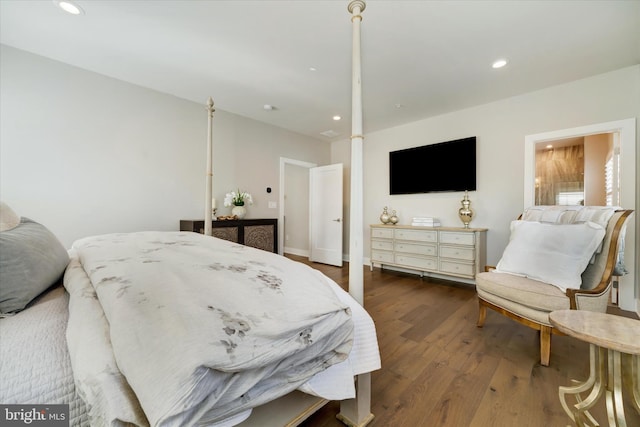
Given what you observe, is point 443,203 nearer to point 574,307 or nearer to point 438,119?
point 438,119

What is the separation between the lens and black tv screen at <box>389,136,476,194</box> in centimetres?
359

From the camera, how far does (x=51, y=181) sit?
2.49 metres

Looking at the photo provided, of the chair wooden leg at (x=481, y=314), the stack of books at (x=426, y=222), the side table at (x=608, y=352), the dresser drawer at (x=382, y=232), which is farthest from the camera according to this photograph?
the dresser drawer at (x=382, y=232)

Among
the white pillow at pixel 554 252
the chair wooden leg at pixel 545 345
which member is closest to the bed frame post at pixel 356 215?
the chair wooden leg at pixel 545 345

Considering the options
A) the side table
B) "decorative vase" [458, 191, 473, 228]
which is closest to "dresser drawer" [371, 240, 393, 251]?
"decorative vase" [458, 191, 473, 228]

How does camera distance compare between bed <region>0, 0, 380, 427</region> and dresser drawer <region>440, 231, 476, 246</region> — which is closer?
bed <region>0, 0, 380, 427</region>

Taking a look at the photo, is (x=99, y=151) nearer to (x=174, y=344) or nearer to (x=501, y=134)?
(x=174, y=344)

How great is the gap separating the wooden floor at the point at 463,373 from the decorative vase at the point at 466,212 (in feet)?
4.40

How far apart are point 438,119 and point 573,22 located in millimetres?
1943

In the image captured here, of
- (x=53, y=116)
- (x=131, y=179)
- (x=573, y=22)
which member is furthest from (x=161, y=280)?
(x=573, y=22)

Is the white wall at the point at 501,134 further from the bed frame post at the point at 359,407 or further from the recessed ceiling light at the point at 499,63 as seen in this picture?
the bed frame post at the point at 359,407

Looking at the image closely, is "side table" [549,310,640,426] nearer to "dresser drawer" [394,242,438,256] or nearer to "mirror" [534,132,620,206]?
"dresser drawer" [394,242,438,256]

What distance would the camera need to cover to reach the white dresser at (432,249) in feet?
10.6

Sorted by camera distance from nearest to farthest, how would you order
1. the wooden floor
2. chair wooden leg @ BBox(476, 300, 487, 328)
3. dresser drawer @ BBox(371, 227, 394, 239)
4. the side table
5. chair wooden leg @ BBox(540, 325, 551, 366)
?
the side table
the wooden floor
chair wooden leg @ BBox(540, 325, 551, 366)
chair wooden leg @ BBox(476, 300, 487, 328)
dresser drawer @ BBox(371, 227, 394, 239)
